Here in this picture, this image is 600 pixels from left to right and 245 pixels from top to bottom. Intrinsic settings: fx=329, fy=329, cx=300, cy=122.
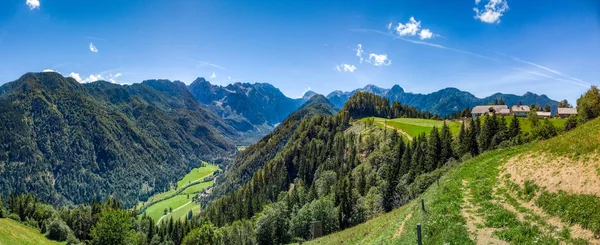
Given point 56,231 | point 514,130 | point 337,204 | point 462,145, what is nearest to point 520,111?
point 514,130

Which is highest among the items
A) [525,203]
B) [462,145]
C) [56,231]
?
[462,145]

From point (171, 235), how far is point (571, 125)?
150 meters

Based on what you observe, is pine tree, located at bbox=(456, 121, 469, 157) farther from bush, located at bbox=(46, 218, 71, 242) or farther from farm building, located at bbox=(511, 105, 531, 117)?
bush, located at bbox=(46, 218, 71, 242)

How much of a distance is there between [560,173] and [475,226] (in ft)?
35.3

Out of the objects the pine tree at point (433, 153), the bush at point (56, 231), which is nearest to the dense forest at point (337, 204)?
the pine tree at point (433, 153)

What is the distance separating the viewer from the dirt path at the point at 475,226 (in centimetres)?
2528

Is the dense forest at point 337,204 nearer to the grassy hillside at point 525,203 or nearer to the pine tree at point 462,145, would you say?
the pine tree at point 462,145

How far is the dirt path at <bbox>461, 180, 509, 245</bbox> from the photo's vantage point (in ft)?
82.9

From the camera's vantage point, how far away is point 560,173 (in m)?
30.8

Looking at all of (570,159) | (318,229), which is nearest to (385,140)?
(318,229)

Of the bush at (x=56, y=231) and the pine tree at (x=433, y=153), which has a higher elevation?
the pine tree at (x=433, y=153)

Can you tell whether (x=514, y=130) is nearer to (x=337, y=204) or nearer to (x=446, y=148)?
(x=446, y=148)

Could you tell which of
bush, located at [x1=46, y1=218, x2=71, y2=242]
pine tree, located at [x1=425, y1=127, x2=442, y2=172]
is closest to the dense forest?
pine tree, located at [x1=425, y1=127, x2=442, y2=172]

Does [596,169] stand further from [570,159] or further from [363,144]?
[363,144]
